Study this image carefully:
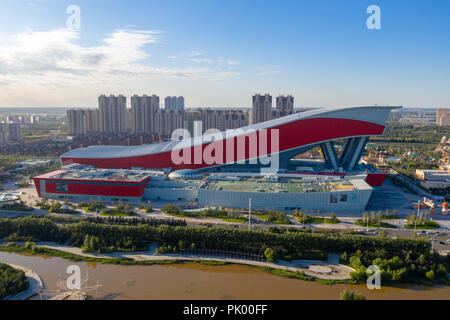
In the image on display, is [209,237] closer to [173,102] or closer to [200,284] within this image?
[200,284]

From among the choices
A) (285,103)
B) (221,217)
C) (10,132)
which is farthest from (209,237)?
(10,132)

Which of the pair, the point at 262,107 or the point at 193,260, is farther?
the point at 262,107

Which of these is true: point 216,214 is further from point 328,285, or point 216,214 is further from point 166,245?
point 328,285

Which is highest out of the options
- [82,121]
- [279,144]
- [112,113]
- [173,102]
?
[173,102]

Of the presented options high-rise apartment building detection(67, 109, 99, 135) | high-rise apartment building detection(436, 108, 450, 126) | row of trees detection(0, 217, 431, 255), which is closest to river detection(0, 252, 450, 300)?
row of trees detection(0, 217, 431, 255)

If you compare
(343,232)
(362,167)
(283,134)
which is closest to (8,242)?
(343,232)

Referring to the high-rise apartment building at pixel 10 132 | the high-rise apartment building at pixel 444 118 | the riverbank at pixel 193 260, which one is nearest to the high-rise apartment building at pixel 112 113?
the high-rise apartment building at pixel 10 132
